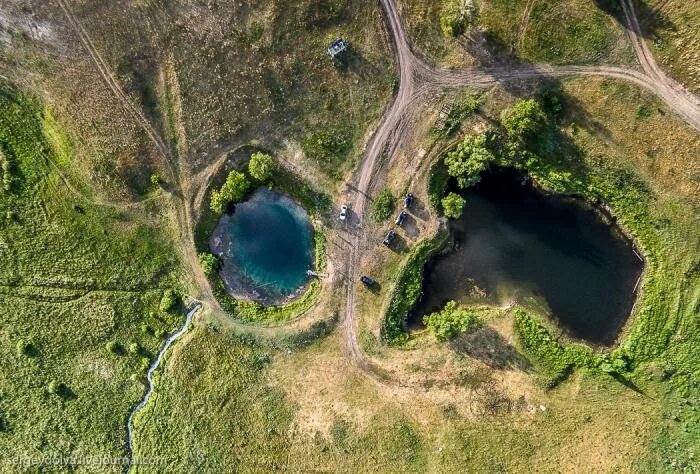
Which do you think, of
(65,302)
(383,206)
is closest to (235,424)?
(65,302)

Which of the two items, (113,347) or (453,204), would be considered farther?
(113,347)

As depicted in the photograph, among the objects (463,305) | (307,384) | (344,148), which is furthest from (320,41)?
(307,384)

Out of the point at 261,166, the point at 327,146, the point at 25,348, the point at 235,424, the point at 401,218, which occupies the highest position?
the point at 327,146

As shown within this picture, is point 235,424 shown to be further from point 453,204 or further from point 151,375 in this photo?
point 453,204

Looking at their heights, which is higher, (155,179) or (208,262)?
(155,179)

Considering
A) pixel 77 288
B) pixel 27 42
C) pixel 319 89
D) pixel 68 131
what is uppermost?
pixel 319 89

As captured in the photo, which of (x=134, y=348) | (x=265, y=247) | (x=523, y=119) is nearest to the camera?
(x=523, y=119)

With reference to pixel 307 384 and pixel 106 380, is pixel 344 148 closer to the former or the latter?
pixel 307 384
